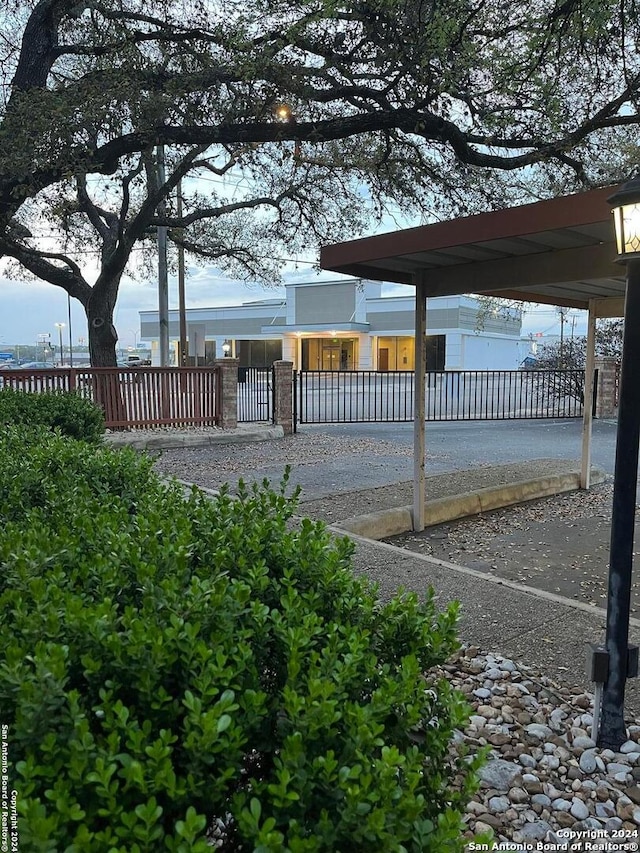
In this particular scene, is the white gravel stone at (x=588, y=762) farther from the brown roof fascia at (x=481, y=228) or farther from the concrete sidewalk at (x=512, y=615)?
the brown roof fascia at (x=481, y=228)

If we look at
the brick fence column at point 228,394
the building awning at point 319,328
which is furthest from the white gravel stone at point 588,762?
the building awning at point 319,328

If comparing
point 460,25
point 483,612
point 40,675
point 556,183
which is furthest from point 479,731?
point 556,183

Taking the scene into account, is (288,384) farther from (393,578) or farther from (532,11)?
(393,578)

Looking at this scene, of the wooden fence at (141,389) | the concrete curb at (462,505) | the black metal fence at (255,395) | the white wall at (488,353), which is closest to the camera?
the concrete curb at (462,505)

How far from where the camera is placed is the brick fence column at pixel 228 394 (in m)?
13.0

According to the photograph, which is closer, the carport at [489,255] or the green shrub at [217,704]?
the green shrub at [217,704]

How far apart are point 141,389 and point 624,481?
1086 centimetres

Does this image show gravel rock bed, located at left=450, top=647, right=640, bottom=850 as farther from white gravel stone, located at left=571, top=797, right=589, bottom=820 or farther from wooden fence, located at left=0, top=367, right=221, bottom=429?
wooden fence, located at left=0, top=367, right=221, bottom=429

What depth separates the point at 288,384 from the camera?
13.3 metres

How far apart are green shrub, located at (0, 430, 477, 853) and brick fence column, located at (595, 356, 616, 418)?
16.0 metres

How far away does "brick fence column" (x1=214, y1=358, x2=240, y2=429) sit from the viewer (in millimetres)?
13023

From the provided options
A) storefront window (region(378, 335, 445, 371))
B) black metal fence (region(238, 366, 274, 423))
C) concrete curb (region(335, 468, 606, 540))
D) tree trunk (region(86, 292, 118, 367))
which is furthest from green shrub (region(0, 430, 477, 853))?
storefront window (region(378, 335, 445, 371))

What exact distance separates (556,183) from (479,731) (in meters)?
10.0

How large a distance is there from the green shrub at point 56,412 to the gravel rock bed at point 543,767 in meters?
A: 4.75
